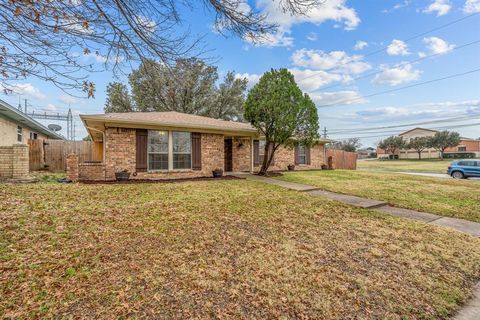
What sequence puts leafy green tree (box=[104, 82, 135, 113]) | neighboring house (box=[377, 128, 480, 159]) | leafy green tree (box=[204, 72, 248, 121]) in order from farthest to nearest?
neighboring house (box=[377, 128, 480, 159]) → leafy green tree (box=[204, 72, 248, 121]) → leafy green tree (box=[104, 82, 135, 113])

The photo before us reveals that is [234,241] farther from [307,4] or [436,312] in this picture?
[307,4]

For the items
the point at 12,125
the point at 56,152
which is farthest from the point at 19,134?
the point at 56,152

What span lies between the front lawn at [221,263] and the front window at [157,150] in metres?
4.60

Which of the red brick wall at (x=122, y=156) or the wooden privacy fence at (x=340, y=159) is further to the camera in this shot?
the wooden privacy fence at (x=340, y=159)

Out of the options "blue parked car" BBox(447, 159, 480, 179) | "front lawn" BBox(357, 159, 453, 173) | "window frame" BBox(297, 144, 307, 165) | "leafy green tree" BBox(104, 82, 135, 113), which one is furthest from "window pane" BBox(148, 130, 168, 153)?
"front lawn" BBox(357, 159, 453, 173)

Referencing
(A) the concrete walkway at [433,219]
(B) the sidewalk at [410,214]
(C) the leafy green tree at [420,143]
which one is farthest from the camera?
(C) the leafy green tree at [420,143]

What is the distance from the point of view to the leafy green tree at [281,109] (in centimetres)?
1044

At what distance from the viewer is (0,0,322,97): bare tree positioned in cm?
271

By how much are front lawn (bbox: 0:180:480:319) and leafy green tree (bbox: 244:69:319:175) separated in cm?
612

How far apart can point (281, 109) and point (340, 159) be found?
1124 cm

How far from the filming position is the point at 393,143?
157 ft

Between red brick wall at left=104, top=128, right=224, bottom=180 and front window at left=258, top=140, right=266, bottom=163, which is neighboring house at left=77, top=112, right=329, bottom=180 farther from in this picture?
front window at left=258, top=140, right=266, bottom=163

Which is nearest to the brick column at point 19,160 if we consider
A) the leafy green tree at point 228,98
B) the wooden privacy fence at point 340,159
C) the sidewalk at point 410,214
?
the sidewalk at point 410,214

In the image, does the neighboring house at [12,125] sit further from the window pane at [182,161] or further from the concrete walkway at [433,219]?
the concrete walkway at [433,219]
